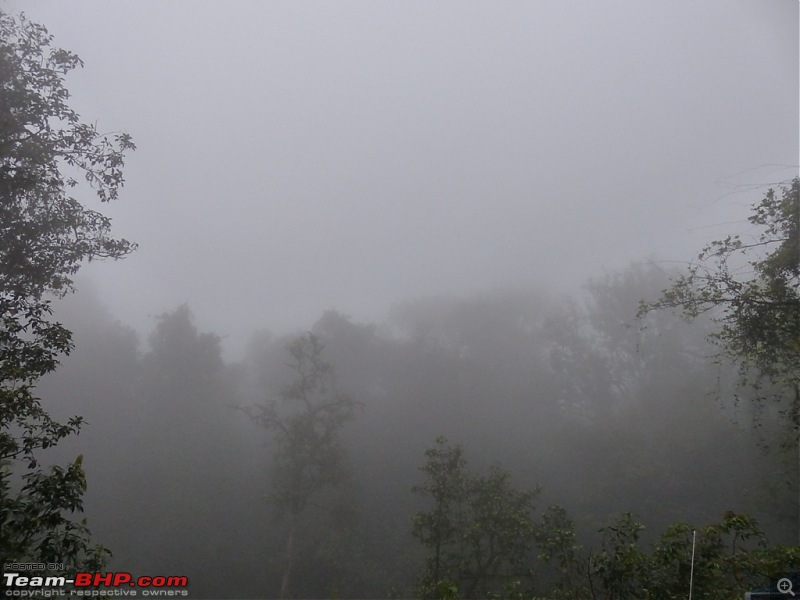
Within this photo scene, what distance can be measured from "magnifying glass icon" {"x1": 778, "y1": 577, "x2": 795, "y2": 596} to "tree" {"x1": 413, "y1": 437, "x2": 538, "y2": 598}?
202 inches

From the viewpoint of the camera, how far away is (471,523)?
29.9ft

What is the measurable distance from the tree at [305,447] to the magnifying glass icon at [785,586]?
38.6 feet

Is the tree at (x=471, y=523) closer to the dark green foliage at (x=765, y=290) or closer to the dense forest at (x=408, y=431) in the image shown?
the dense forest at (x=408, y=431)

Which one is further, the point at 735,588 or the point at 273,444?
the point at 273,444

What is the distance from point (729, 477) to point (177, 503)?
63.1ft

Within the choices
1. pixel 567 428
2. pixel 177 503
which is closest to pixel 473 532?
pixel 567 428

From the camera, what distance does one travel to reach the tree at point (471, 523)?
8742 millimetres

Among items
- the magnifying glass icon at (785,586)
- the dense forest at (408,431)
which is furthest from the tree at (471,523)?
the magnifying glass icon at (785,586)

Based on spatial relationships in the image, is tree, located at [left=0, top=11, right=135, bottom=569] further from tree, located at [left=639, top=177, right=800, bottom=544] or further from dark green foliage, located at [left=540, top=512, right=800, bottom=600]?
tree, located at [left=639, top=177, right=800, bottom=544]

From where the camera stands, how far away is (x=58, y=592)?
3.31 m

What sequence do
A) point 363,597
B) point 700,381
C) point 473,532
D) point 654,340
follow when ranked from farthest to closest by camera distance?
point 654,340, point 700,381, point 363,597, point 473,532

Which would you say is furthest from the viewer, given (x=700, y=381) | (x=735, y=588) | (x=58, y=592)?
(x=700, y=381)

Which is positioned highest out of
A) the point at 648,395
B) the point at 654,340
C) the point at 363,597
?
the point at 654,340

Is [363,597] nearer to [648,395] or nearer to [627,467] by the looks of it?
[627,467]
